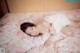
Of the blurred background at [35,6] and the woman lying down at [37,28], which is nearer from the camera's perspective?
the woman lying down at [37,28]

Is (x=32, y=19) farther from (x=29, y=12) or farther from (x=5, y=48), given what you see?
(x=5, y=48)

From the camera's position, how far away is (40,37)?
1535 mm

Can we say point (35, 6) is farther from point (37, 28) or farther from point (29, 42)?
point (29, 42)

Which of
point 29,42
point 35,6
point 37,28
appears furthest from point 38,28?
point 35,6

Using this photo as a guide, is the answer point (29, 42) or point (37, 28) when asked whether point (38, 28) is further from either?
point (29, 42)

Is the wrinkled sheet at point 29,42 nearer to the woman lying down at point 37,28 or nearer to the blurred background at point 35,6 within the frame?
the woman lying down at point 37,28

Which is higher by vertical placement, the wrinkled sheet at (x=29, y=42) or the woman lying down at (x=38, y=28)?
the woman lying down at (x=38, y=28)

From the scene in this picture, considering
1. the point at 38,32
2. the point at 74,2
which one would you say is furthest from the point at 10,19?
the point at 74,2

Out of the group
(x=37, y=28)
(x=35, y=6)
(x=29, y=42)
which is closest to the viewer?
(x=29, y=42)

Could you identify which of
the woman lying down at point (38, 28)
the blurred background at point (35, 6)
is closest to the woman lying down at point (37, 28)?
the woman lying down at point (38, 28)

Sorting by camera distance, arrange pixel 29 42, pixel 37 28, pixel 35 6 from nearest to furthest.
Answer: pixel 29 42 < pixel 37 28 < pixel 35 6

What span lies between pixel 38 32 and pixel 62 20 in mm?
350

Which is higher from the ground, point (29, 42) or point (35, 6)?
point (35, 6)

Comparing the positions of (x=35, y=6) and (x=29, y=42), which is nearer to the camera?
(x=29, y=42)
